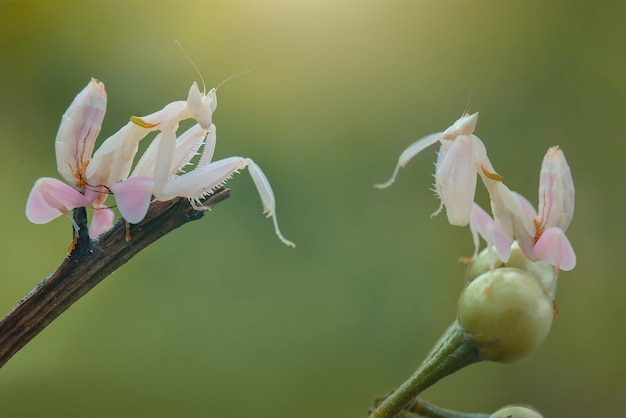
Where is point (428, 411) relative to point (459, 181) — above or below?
below

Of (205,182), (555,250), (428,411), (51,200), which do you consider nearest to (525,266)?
(555,250)

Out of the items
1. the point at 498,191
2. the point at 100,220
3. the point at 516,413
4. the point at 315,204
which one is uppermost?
the point at 315,204

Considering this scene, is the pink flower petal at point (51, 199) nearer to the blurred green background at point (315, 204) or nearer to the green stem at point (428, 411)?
the green stem at point (428, 411)

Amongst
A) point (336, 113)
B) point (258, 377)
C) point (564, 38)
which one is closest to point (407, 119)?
point (336, 113)

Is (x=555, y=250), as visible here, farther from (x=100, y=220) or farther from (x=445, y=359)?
(x=100, y=220)

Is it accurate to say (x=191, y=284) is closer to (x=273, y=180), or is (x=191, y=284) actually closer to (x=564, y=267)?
(x=273, y=180)

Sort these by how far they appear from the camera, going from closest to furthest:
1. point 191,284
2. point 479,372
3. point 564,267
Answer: point 564,267, point 191,284, point 479,372

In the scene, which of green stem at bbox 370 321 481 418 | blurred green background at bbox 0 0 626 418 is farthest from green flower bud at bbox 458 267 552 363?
blurred green background at bbox 0 0 626 418

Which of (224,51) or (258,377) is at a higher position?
(224,51)
